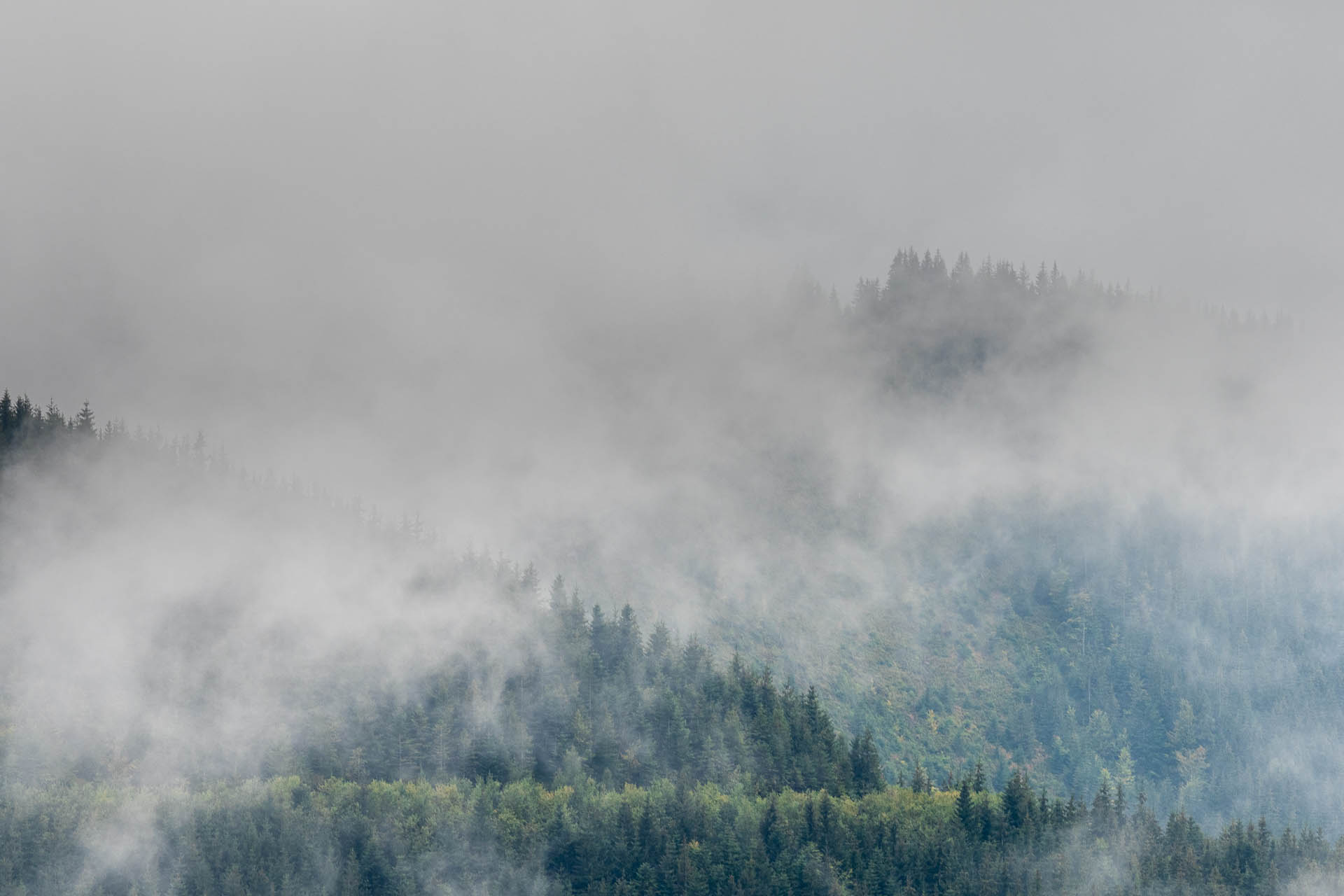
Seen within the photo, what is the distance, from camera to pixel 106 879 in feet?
486

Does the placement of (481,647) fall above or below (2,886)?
above

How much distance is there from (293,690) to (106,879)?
41534mm

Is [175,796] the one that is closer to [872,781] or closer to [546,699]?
[546,699]

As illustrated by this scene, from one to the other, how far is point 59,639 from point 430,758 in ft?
182

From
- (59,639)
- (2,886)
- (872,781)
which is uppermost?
(59,639)

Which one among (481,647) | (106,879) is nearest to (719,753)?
(481,647)

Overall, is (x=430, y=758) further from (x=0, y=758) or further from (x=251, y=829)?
(x=0, y=758)

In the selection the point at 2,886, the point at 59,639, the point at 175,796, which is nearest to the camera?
the point at 2,886

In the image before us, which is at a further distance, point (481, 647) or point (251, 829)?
point (481, 647)

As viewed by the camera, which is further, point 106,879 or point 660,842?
point 660,842

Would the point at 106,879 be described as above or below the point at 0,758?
below

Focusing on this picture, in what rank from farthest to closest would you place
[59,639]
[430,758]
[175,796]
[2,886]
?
[59,639] → [430,758] → [175,796] → [2,886]

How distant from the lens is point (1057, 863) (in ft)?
545

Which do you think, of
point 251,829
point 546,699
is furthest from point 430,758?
point 251,829
